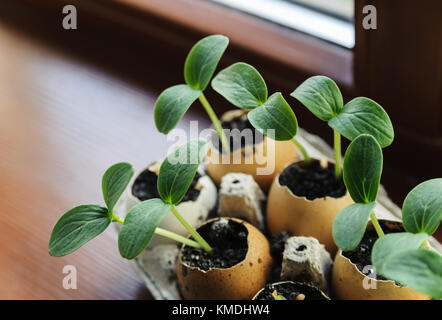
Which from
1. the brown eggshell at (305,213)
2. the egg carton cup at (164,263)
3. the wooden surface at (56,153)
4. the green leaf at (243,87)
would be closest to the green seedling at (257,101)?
the green leaf at (243,87)

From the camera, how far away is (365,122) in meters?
0.58

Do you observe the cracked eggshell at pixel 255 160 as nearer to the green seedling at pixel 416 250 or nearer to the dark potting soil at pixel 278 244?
the dark potting soil at pixel 278 244

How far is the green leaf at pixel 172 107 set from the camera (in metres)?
0.66

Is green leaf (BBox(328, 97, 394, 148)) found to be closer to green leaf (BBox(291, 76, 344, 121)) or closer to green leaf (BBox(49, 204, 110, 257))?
green leaf (BBox(291, 76, 344, 121))

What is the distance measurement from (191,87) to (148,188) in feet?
0.56

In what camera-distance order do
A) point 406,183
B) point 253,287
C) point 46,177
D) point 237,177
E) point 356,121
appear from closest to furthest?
point 356,121 < point 253,287 < point 237,177 < point 406,183 < point 46,177

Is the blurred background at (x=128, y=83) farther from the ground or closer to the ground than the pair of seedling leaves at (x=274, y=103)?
closer to the ground

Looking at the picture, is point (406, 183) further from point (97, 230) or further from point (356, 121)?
point (97, 230)

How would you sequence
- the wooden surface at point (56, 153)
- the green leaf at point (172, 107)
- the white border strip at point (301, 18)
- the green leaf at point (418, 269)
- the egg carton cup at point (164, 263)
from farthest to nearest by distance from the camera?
the white border strip at point (301, 18), the wooden surface at point (56, 153), the egg carton cup at point (164, 263), the green leaf at point (172, 107), the green leaf at point (418, 269)

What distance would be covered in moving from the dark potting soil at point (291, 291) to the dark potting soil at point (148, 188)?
19 cm

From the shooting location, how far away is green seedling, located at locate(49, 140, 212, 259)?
22.4 inches

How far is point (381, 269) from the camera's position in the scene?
0.46 metres

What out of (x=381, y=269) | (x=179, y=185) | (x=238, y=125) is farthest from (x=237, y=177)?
(x=381, y=269)
